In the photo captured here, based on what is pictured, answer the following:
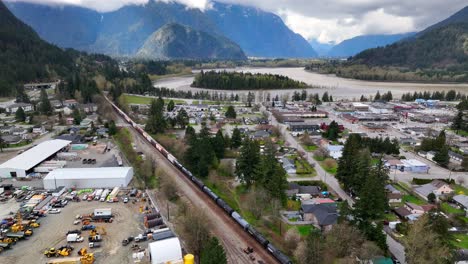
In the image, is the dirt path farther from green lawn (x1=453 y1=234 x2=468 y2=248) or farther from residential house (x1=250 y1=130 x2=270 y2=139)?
residential house (x1=250 y1=130 x2=270 y2=139)

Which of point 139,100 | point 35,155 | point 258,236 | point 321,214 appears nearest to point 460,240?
point 321,214

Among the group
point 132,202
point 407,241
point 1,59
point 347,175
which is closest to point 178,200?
point 132,202

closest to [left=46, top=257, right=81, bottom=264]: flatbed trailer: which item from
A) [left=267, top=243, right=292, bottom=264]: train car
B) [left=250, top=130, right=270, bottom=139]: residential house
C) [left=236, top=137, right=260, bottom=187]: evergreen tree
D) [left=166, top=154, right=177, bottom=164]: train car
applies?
[left=267, top=243, right=292, bottom=264]: train car

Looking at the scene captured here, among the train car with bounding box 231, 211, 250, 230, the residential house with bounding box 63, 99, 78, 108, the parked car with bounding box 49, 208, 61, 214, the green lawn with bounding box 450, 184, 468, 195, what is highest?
the residential house with bounding box 63, 99, 78, 108

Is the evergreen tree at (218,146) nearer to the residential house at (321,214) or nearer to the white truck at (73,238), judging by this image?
the residential house at (321,214)

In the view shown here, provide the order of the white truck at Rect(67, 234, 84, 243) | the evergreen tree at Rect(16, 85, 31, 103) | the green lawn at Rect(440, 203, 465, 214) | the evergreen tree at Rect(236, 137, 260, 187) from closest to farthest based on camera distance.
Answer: the white truck at Rect(67, 234, 84, 243) < the green lawn at Rect(440, 203, 465, 214) < the evergreen tree at Rect(236, 137, 260, 187) < the evergreen tree at Rect(16, 85, 31, 103)

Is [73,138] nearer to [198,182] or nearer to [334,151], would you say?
[198,182]

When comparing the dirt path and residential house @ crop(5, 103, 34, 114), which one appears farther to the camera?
residential house @ crop(5, 103, 34, 114)
